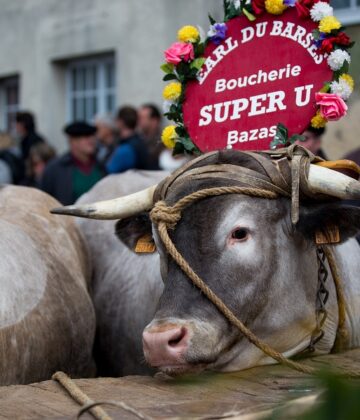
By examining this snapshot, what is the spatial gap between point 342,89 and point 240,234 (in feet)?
2.85

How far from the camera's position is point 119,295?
4320mm

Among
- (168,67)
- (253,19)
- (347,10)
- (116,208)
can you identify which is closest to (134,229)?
(116,208)

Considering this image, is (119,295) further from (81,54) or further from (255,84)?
(81,54)

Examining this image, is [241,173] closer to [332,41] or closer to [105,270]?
[332,41]

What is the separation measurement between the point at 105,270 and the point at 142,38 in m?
8.29

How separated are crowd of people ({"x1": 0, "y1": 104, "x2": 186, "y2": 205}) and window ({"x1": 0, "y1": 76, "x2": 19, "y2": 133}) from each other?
5.63 metres

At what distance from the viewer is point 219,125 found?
3.94m

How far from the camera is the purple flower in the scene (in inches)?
157

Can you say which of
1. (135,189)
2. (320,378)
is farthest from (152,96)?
(320,378)

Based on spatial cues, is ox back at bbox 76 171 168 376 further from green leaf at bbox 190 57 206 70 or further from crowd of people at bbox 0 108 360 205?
crowd of people at bbox 0 108 360 205

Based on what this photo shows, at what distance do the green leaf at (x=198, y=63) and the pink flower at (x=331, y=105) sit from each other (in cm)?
60

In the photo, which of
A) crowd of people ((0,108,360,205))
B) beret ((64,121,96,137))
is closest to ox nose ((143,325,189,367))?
crowd of people ((0,108,360,205))

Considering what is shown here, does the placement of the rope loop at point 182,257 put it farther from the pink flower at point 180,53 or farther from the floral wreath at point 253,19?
the pink flower at point 180,53

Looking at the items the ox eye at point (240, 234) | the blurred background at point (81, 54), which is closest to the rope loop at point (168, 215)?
the ox eye at point (240, 234)
